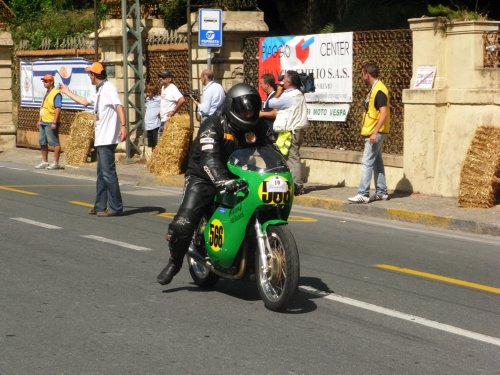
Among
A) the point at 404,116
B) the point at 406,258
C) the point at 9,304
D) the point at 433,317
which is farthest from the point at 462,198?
the point at 9,304

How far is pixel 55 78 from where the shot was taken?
85.8 feet

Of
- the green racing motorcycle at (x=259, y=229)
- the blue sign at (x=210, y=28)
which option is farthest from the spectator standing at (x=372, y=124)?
the green racing motorcycle at (x=259, y=229)

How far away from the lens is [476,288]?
923 cm

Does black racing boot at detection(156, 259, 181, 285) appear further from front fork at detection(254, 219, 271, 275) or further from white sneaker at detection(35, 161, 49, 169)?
white sneaker at detection(35, 161, 49, 169)

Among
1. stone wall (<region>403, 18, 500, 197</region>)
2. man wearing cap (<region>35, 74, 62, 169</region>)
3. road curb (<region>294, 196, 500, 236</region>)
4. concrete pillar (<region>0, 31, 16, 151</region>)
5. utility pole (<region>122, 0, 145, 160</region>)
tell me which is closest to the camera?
road curb (<region>294, 196, 500, 236</region>)

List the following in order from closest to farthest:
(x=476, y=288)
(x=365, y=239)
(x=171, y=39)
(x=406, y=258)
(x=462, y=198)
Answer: (x=476, y=288)
(x=406, y=258)
(x=365, y=239)
(x=462, y=198)
(x=171, y=39)

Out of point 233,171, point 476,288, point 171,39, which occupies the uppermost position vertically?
point 171,39

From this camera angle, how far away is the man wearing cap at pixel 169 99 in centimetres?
2008

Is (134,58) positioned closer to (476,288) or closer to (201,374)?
(476,288)

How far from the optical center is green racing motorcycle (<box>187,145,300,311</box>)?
303 inches

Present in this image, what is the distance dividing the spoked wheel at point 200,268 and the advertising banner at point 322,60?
29.6ft

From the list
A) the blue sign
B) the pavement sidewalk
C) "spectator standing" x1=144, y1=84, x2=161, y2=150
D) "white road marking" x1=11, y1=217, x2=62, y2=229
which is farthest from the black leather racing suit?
"spectator standing" x1=144, y1=84, x2=161, y2=150

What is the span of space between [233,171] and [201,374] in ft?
7.09

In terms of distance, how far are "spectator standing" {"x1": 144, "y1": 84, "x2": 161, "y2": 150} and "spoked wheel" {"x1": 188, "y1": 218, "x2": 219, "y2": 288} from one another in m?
12.5
